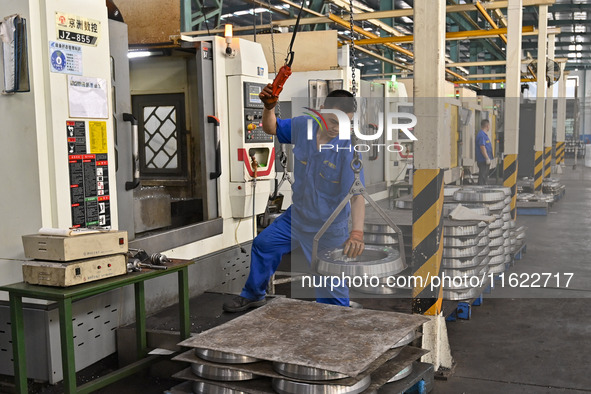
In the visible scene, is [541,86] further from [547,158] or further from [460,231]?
[460,231]

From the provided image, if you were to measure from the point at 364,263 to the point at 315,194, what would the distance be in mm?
824

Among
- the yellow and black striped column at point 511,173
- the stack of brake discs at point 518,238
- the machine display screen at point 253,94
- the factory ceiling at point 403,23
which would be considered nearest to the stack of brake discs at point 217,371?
the machine display screen at point 253,94

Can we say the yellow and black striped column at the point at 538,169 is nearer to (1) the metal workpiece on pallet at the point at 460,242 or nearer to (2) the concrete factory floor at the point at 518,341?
(2) the concrete factory floor at the point at 518,341

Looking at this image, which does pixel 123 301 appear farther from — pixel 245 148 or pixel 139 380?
pixel 245 148

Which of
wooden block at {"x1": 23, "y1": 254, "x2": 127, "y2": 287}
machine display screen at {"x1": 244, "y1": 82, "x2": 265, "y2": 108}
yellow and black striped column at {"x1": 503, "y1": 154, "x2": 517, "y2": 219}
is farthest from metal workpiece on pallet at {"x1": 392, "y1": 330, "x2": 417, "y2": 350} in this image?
yellow and black striped column at {"x1": 503, "y1": 154, "x2": 517, "y2": 219}

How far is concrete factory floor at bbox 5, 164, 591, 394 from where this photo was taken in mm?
3279

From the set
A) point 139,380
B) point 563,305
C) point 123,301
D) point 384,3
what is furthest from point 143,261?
point 384,3

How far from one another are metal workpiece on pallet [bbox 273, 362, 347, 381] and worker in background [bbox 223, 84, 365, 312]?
1.16 meters

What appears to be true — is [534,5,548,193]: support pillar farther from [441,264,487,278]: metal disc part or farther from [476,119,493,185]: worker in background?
[441,264,487,278]: metal disc part

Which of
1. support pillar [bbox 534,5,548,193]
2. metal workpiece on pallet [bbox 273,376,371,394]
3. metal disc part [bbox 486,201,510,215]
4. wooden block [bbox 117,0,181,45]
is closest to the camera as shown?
metal workpiece on pallet [bbox 273,376,371,394]

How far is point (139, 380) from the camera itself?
3346 millimetres

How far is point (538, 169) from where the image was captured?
1059 cm

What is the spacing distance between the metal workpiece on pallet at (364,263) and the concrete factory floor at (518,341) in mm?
559

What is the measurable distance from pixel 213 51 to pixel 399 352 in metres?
2.74
